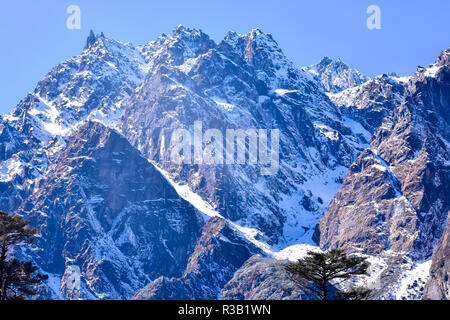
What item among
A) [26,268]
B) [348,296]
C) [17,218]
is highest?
[17,218]

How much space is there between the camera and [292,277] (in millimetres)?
90812

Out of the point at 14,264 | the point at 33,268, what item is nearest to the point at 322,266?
the point at 33,268

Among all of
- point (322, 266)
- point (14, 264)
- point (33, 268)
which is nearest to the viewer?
point (14, 264)

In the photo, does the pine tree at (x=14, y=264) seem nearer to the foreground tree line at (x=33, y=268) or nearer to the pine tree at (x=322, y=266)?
the foreground tree line at (x=33, y=268)

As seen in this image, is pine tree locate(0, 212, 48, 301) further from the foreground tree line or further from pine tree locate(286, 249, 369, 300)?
pine tree locate(286, 249, 369, 300)

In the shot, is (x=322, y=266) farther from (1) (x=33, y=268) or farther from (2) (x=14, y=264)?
(2) (x=14, y=264)

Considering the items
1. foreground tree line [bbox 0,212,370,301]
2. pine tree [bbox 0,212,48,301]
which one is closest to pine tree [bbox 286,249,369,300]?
foreground tree line [bbox 0,212,370,301]

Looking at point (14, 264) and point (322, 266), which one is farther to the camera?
point (322, 266)

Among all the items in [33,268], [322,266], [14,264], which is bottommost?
[322,266]

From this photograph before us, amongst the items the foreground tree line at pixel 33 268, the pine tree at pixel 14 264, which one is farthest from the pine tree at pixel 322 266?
the pine tree at pixel 14 264
